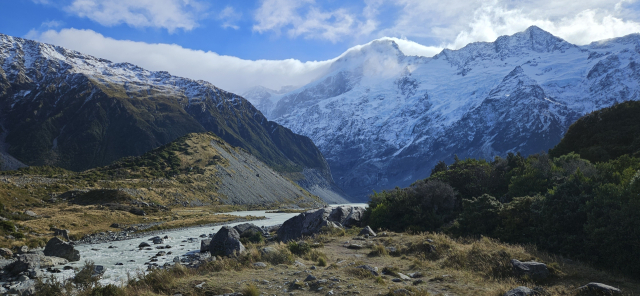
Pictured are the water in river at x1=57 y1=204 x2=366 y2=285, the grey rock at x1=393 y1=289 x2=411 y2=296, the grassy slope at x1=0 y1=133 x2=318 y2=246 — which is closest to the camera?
the grey rock at x1=393 y1=289 x2=411 y2=296

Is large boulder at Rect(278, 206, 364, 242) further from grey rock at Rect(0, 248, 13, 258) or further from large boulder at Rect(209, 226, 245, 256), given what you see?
grey rock at Rect(0, 248, 13, 258)

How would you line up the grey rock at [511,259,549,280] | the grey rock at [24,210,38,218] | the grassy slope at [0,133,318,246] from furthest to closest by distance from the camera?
the grassy slope at [0,133,318,246], the grey rock at [24,210,38,218], the grey rock at [511,259,549,280]

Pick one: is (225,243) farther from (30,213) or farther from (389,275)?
(30,213)

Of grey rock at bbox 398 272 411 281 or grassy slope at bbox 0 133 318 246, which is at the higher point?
grassy slope at bbox 0 133 318 246

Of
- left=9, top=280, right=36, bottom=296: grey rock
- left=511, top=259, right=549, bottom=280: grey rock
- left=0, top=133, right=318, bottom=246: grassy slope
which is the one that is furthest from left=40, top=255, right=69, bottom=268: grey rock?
left=511, top=259, right=549, bottom=280: grey rock

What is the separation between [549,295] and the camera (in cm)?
A: 1223

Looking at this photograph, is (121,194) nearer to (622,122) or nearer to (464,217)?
(464,217)

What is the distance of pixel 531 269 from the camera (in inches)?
587

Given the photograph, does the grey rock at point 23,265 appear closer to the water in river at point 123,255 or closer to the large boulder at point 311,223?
the water in river at point 123,255

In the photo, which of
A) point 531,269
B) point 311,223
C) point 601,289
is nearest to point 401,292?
point 531,269

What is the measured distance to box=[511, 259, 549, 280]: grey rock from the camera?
577 inches

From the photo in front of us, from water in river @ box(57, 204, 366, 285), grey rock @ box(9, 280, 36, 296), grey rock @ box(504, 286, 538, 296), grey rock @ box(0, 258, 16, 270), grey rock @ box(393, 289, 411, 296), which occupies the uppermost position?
grey rock @ box(393, 289, 411, 296)

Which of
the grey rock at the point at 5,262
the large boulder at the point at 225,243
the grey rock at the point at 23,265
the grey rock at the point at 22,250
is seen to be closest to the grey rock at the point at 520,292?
the large boulder at the point at 225,243

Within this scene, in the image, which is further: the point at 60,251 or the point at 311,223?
the point at 311,223
